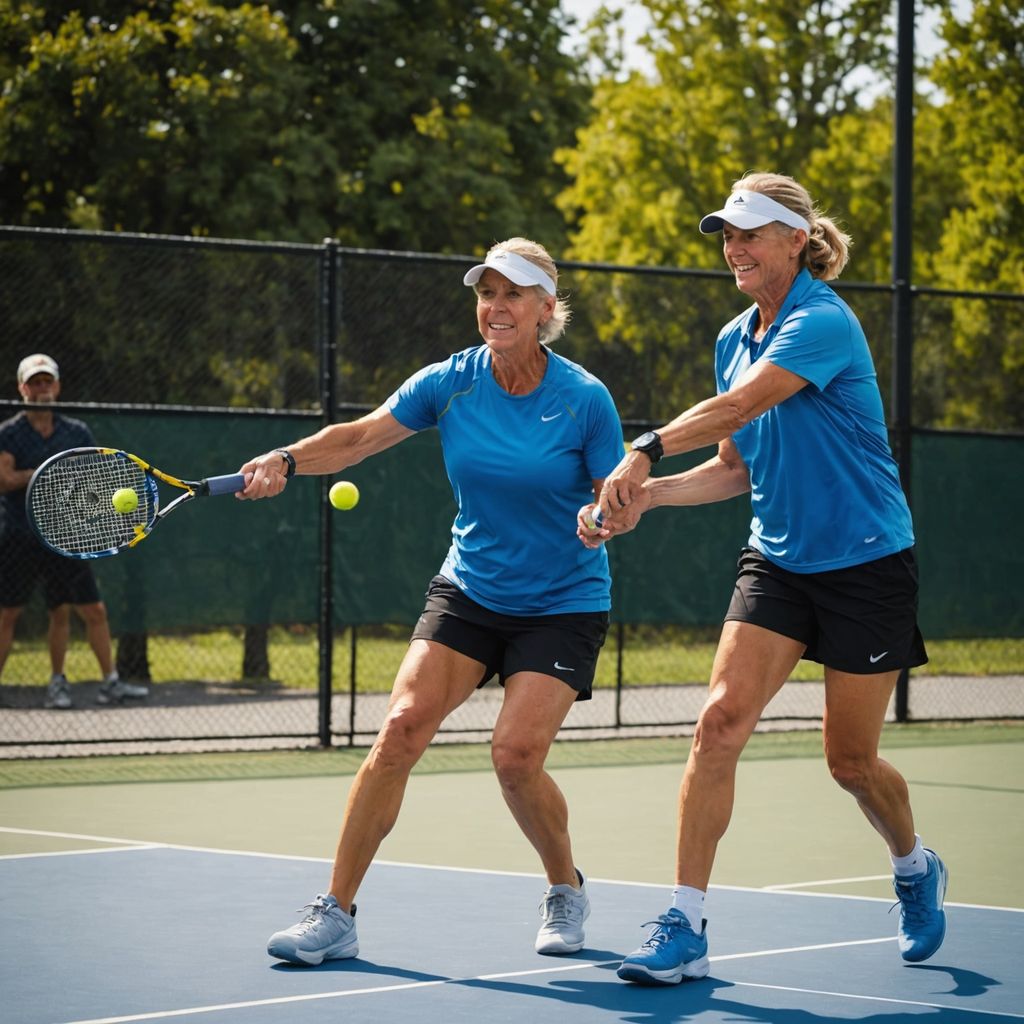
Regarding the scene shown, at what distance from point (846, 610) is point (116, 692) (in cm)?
610

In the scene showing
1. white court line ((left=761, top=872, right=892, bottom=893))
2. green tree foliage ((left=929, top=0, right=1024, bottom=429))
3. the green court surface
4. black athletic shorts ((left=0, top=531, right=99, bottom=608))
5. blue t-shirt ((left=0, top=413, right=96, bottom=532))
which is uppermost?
green tree foliage ((left=929, top=0, right=1024, bottom=429))

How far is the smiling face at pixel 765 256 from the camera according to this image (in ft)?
16.1

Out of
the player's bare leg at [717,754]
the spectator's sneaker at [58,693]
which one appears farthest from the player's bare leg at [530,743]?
the spectator's sneaker at [58,693]

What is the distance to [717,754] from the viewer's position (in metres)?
4.86

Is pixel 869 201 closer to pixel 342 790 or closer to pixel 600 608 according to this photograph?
pixel 342 790

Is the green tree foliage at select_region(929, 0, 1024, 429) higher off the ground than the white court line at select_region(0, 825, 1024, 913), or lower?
higher

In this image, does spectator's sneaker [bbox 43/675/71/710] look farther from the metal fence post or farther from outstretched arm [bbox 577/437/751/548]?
outstretched arm [bbox 577/437/751/548]

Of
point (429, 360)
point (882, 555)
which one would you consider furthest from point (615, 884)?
point (429, 360)

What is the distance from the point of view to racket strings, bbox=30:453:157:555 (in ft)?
19.1

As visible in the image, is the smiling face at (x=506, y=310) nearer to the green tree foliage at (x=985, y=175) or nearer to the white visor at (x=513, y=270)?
the white visor at (x=513, y=270)

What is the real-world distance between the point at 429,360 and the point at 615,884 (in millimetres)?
10705

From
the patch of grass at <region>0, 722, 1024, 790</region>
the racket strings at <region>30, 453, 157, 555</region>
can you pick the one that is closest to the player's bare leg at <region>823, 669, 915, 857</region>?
the racket strings at <region>30, 453, 157, 555</region>

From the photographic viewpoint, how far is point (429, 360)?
16625mm

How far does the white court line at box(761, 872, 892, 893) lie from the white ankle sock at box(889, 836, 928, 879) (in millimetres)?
1094
